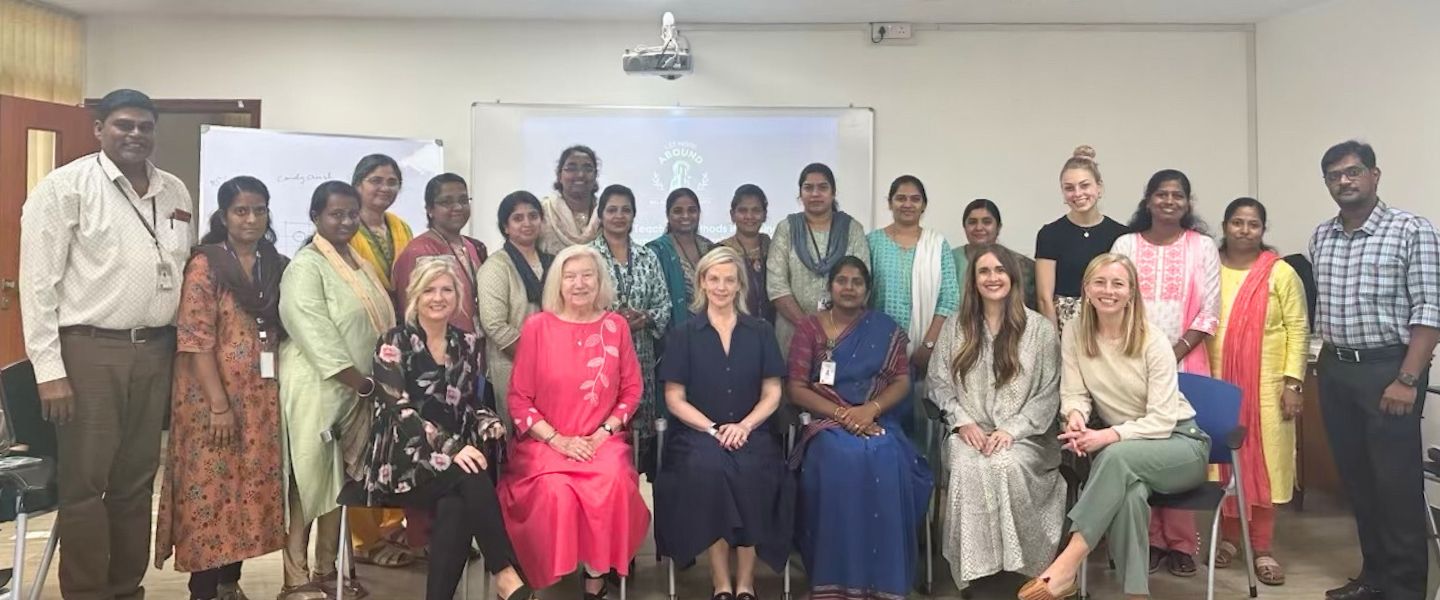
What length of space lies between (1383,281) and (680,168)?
365cm

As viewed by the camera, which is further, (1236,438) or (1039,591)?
(1236,438)

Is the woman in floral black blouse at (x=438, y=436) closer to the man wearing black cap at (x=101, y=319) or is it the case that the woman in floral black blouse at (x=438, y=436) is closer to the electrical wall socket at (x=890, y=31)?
the man wearing black cap at (x=101, y=319)

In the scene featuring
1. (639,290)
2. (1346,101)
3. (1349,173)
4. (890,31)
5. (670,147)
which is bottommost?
(639,290)


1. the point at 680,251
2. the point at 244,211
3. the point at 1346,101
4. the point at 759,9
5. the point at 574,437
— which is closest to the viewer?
the point at 244,211

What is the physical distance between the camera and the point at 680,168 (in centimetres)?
563

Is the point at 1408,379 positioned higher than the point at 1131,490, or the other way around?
the point at 1408,379

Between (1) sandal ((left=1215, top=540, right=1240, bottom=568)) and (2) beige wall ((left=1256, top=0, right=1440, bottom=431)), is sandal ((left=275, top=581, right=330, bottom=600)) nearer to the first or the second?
(1) sandal ((left=1215, top=540, right=1240, bottom=568))

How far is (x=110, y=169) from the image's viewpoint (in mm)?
2959

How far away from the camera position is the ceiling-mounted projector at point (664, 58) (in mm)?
5121

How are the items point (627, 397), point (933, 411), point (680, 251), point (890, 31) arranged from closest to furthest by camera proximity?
point (627, 397)
point (933, 411)
point (680, 251)
point (890, 31)

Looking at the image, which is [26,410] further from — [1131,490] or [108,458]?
[1131,490]

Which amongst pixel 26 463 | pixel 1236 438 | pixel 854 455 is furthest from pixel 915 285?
pixel 26 463

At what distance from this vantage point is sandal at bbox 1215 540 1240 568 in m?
3.71

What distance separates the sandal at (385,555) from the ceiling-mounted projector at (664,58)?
9.40 feet
